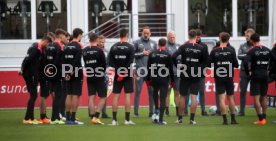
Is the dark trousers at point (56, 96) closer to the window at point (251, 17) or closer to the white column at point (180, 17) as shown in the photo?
the white column at point (180, 17)

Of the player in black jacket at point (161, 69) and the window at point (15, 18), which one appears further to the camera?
the window at point (15, 18)

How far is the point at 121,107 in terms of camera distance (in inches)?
1040

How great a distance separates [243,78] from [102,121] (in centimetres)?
415

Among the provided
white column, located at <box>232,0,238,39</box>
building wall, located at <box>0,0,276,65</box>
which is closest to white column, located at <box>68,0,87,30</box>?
building wall, located at <box>0,0,276,65</box>

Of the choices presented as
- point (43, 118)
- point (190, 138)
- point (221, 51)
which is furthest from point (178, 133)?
point (43, 118)

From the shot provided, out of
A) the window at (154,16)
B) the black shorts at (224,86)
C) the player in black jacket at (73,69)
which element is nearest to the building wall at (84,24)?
the window at (154,16)

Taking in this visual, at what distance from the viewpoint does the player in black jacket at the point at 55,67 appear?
20141 millimetres

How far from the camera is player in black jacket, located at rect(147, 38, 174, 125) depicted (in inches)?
789

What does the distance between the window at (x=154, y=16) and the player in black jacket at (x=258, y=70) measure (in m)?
11.2

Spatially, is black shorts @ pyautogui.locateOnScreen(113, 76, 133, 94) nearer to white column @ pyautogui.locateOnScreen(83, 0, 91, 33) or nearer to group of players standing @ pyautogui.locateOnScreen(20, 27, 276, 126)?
group of players standing @ pyautogui.locateOnScreen(20, 27, 276, 126)

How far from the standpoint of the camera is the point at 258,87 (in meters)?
20.2

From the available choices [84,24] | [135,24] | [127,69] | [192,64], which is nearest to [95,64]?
[127,69]

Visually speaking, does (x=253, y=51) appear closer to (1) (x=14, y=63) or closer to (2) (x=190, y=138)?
(2) (x=190, y=138)

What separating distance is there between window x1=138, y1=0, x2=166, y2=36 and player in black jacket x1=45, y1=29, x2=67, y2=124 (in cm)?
1123
